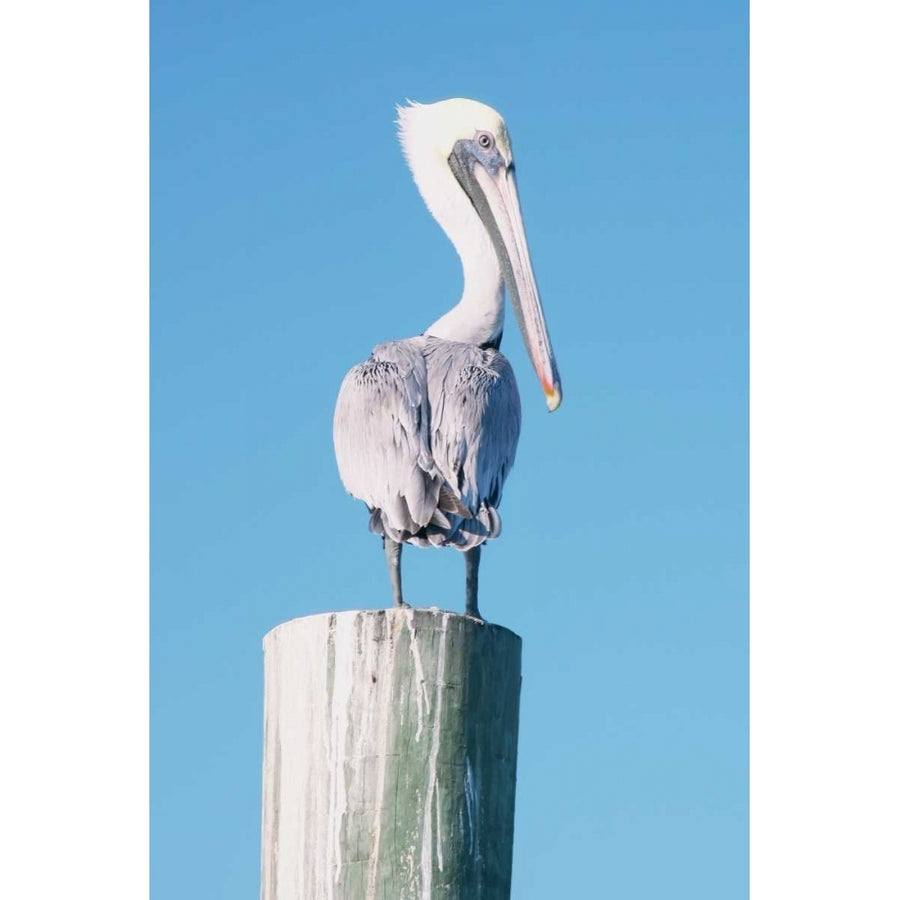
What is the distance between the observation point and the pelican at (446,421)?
709 cm

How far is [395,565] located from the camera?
7301mm

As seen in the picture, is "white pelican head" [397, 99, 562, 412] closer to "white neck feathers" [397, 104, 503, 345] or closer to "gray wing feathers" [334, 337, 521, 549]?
"white neck feathers" [397, 104, 503, 345]

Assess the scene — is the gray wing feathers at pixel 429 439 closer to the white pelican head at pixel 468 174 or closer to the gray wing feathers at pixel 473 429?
the gray wing feathers at pixel 473 429

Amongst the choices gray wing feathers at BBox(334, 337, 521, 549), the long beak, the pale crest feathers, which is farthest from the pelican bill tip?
the pale crest feathers

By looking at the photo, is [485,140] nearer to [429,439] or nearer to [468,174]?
[468,174]

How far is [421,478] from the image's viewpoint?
7125 millimetres

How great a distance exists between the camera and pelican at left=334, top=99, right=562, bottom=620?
7.09 metres

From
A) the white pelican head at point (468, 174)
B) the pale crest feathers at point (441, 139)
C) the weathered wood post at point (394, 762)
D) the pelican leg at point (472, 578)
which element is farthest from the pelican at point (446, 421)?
the weathered wood post at point (394, 762)

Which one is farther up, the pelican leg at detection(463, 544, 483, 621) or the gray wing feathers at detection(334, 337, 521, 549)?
the gray wing feathers at detection(334, 337, 521, 549)

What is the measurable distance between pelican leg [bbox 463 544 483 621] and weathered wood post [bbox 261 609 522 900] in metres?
1.29

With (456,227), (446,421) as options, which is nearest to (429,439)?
(446,421)
